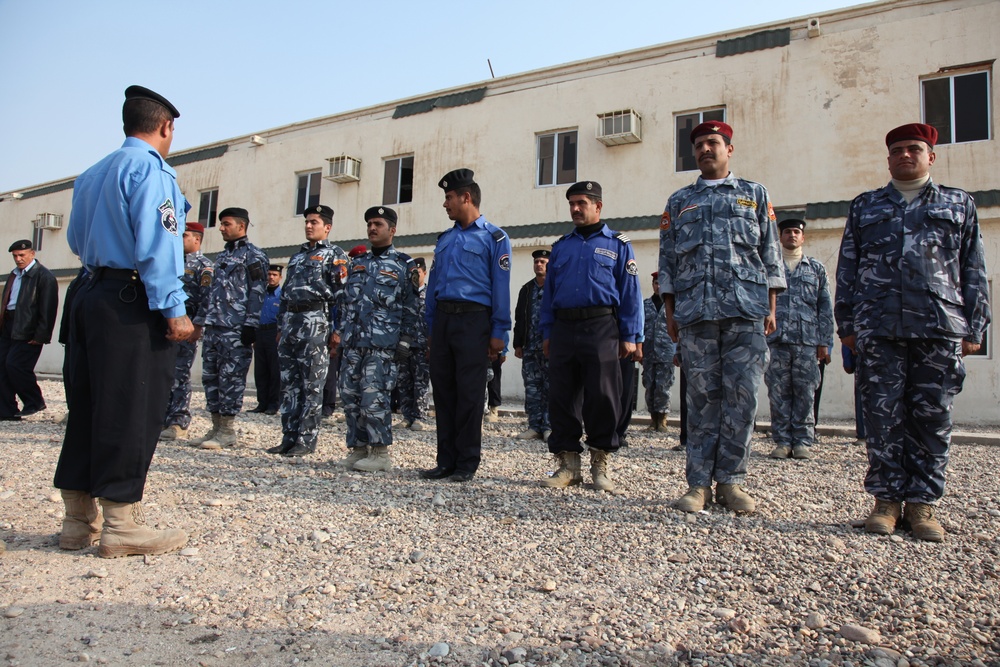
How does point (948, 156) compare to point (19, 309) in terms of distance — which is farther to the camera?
point (948, 156)

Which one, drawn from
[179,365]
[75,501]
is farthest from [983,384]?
[75,501]

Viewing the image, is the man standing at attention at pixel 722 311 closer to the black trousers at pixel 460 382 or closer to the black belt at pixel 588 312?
the black belt at pixel 588 312

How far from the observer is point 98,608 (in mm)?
2311

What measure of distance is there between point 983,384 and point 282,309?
33.1ft

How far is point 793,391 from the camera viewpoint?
6293 millimetres

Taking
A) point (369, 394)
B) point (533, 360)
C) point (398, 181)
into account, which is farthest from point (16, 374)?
point (398, 181)

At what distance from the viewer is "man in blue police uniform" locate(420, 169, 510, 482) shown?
4.64m

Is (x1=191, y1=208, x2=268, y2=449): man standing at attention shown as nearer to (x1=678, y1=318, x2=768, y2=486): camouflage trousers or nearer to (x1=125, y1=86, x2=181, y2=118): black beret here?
(x1=125, y1=86, x2=181, y2=118): black beret

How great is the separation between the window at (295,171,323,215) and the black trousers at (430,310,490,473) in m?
13.2

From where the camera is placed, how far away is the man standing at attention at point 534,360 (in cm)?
740

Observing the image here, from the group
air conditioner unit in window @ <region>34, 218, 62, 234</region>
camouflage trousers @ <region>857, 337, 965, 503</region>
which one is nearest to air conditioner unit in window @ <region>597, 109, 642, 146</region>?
camouflage trousers @ <region>857, 337, 965, 503</region>

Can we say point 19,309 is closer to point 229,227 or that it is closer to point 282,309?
point 229,227

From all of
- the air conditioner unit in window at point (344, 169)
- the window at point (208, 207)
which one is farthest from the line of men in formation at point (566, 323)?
the window at point (208, 207)

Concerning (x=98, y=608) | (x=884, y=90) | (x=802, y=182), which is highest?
(x=884, y=90)
